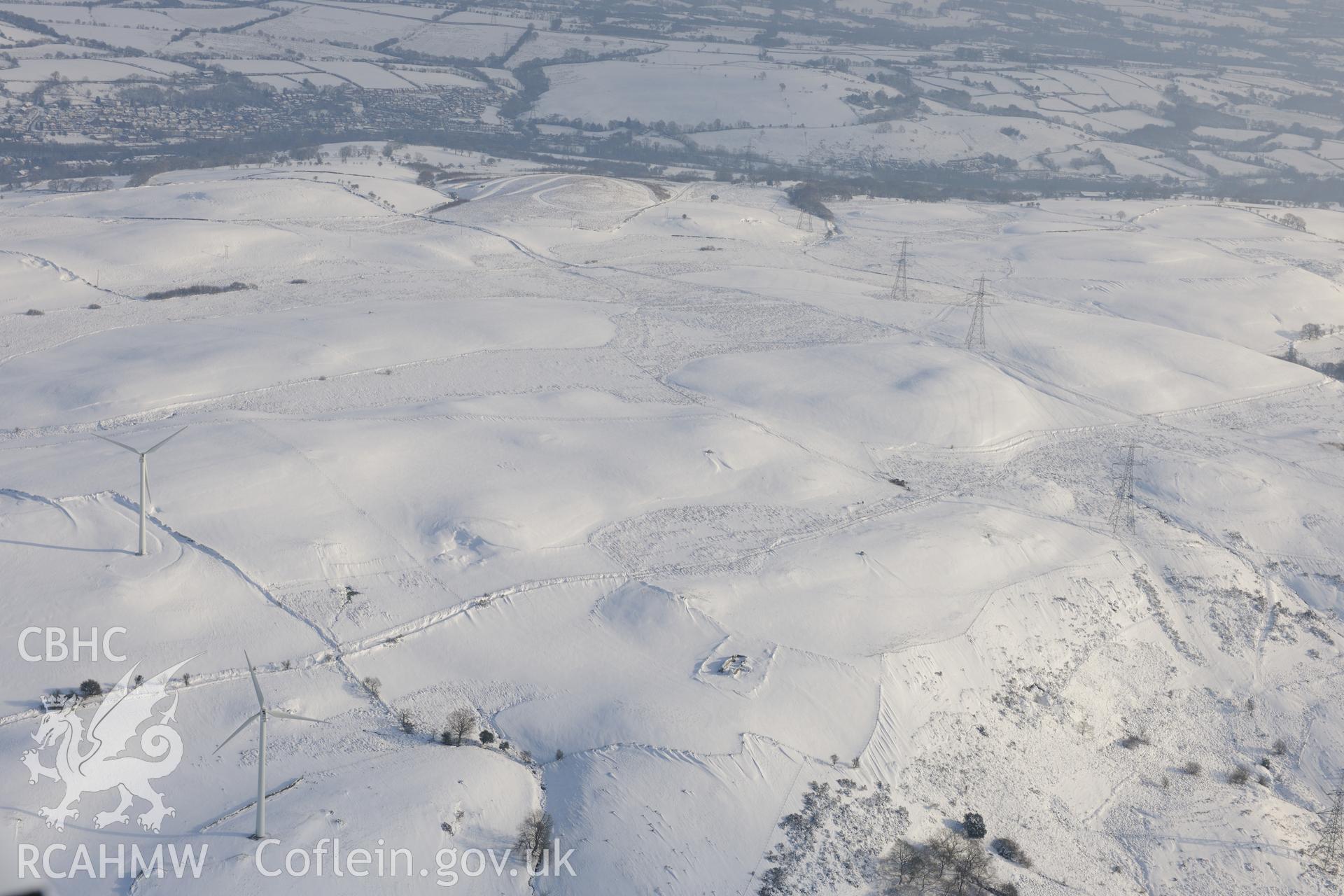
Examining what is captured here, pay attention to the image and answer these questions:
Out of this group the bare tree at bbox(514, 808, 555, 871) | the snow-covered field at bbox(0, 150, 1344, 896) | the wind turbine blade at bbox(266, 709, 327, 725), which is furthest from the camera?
the snow-covered field at bbox(0, 150, 1344, 896)

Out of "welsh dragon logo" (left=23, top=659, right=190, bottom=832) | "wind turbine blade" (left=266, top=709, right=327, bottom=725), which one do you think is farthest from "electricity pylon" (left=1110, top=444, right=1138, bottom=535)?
"welsh dragon logo" (left=23, top=659, right=190, bottom=832)

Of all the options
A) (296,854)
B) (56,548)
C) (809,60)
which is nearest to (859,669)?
(296,854)

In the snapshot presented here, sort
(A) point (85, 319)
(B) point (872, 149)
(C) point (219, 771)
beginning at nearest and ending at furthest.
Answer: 1. (C) point (219, 771)
2. (A) point (85, 319)
3. (B) point (872, 149)

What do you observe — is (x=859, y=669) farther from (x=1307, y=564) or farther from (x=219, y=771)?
(x=1307, y=564)

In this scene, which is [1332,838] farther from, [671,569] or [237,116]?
[237,116]

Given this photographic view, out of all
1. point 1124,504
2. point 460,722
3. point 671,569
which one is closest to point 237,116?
point 671,569

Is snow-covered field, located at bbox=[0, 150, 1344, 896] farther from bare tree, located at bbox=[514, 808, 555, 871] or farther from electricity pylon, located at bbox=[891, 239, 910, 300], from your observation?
electricity pylon, located at bbox=[891, 239, 910, 300]

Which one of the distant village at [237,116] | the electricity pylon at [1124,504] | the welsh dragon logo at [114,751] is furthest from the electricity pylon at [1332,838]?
the distant village at [237,116]
